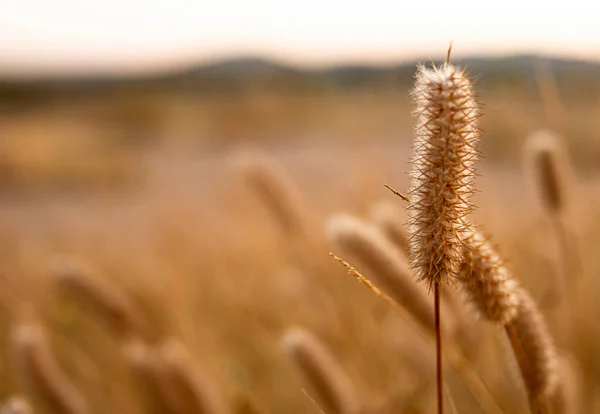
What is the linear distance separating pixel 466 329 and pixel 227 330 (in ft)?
4.33

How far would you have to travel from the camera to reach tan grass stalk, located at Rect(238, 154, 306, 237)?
6.54 feet

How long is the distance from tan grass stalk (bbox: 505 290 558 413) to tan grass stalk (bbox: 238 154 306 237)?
127 centimetres

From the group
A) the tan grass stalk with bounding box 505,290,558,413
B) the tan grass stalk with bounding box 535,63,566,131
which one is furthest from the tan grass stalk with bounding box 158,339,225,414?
the tan grass stalk with bounding box 535,63,566,131

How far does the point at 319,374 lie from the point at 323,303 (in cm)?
99

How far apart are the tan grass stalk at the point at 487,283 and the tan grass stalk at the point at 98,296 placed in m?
1.11

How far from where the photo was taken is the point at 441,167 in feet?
1.86

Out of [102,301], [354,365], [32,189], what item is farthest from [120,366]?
[32,189]

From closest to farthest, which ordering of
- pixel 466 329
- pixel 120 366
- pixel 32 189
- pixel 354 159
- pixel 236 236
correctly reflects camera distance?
pixel 466 329 → pixel 120 366 → pixel 354 159 → pixel 236 236 → pixel 32 189

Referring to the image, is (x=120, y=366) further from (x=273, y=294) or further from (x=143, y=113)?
(x=143, y=113)

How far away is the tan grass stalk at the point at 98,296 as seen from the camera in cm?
160

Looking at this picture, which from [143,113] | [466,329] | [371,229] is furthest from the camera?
[143,113]

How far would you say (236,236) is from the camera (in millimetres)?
3766

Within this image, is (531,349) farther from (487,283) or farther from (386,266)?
(386,266)

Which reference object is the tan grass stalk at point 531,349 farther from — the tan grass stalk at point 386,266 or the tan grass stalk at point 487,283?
the tan grass stalk at point 386,266
